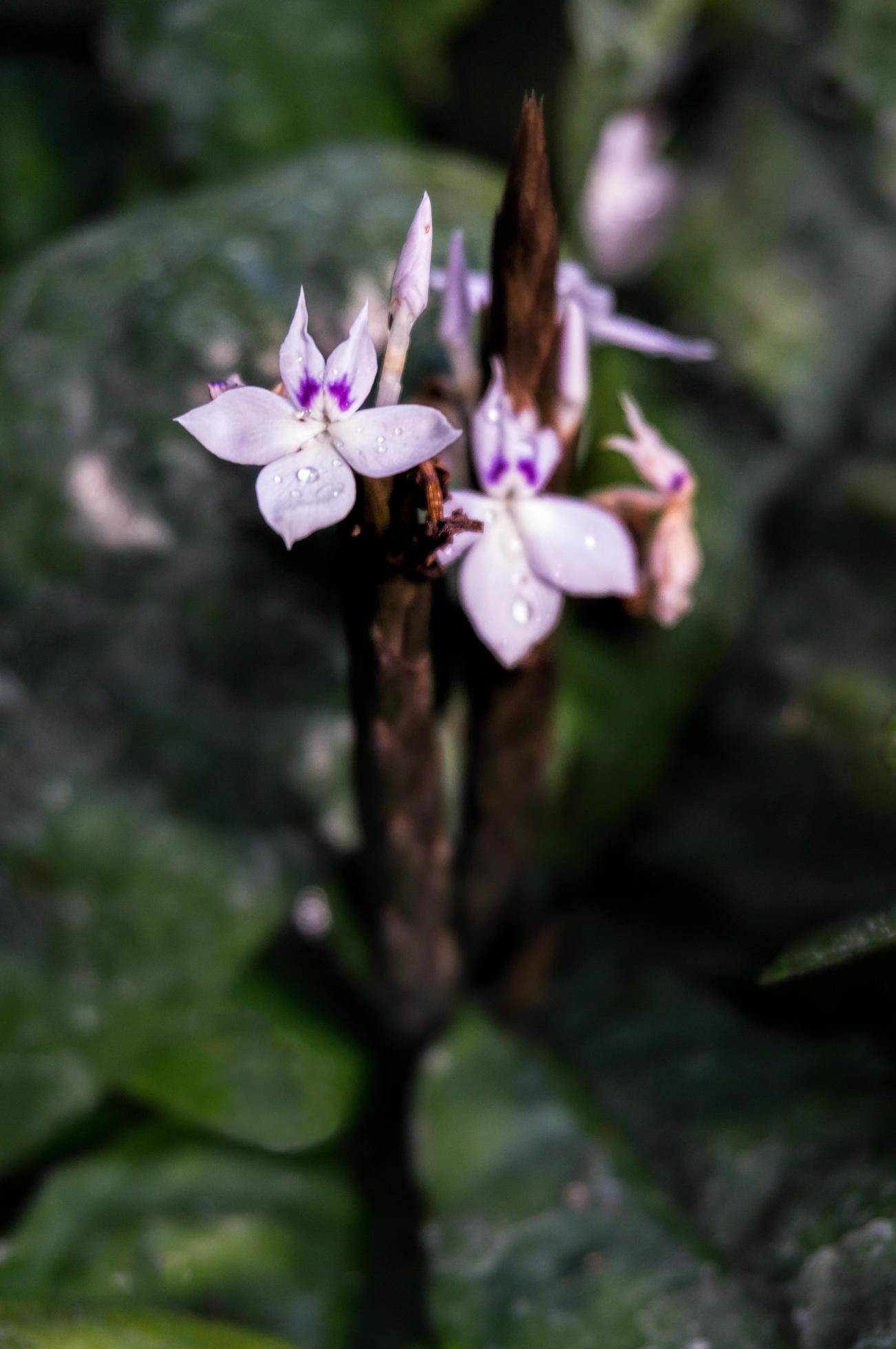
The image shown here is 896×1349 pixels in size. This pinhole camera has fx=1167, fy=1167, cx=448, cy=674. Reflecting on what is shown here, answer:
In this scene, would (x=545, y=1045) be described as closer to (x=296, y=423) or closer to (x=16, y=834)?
(x=16, y=834)

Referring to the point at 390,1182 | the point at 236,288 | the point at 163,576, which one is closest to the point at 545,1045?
the point at 390,1182

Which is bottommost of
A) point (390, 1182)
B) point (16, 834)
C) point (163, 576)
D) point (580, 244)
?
point (390, 1182)

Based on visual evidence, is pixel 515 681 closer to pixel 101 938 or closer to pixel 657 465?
pixel 657 465

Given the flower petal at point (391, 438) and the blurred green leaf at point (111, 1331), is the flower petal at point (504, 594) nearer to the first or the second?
the flower petal at point (391, 438)

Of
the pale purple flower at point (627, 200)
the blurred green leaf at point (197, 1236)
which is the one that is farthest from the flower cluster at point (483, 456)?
the pale purple flower at point (627, 200)

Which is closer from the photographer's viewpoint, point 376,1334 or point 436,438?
point 436,438

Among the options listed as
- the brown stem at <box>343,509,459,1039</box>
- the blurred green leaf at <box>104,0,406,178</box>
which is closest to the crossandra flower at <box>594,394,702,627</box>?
the brown stem at <box>343,509,459,1039</box>
